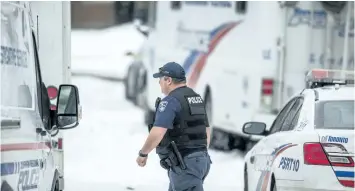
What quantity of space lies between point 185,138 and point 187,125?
101 mm

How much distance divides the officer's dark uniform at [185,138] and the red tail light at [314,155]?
797 millimetres

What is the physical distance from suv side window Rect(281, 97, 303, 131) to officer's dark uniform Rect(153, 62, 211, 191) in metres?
0.93

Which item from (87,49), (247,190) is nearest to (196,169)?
(247,190)

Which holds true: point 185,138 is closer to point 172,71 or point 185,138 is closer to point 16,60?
point 172,71

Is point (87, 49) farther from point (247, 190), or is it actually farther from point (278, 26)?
point (247, 190)

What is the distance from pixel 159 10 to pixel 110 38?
2220 cm

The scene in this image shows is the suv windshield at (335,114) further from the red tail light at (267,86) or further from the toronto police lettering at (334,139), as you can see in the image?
the red tail light at (267,86)

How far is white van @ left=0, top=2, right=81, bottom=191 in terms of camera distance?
18.1 ft

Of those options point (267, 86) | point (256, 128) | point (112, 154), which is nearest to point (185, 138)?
point (256, 128)

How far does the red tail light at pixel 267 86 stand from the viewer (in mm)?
13445

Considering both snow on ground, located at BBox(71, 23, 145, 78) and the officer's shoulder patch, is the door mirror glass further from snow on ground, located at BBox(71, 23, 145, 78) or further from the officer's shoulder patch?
snow on ground, located at BBox(71, 23, 145, 78)

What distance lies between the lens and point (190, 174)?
7438 millimetres

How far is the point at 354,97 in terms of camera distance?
311 inches

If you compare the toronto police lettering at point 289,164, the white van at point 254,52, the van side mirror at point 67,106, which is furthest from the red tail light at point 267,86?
the van side mirror at point 67,106
